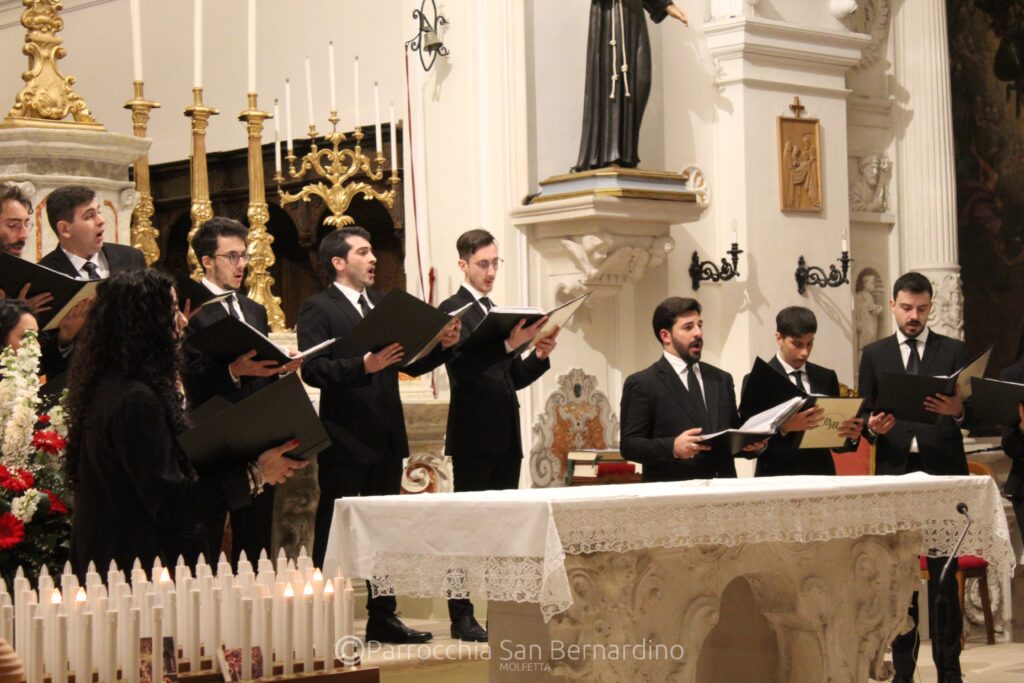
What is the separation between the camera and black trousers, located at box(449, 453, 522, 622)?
593 centimetres

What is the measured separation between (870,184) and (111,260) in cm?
542

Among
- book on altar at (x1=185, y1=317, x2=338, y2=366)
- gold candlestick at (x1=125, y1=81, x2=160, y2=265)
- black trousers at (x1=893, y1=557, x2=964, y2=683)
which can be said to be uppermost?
gold candlestick at (x1=125, y1=81, x2=160, y2=265)

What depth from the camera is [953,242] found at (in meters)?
9.59

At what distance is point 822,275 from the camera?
880 cm

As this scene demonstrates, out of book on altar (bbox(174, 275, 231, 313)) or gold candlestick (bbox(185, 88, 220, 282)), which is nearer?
book on altar (bbox(174, 275, 231, 313))

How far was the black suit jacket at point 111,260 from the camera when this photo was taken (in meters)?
5.33

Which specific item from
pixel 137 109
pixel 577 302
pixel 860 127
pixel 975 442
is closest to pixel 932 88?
pixel 860 127

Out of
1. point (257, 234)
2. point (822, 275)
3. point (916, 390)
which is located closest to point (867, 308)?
point (822, 275)

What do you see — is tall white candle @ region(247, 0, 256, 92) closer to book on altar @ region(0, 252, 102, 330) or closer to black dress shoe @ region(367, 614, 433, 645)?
book on altar @ region(0, 252, 102, 330)

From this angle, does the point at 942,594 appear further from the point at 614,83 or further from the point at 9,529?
the point at 614,83

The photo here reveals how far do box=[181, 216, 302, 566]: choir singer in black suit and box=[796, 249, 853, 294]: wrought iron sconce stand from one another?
3.91 metres

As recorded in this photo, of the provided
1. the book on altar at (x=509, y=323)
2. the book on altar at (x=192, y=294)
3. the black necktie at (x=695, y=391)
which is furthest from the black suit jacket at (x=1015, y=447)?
the book on altar at (x=192, y=294)

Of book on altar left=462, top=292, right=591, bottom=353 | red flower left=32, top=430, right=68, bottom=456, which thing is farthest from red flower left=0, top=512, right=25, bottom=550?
book on altar left=462, top=292, right=591, bottom=353

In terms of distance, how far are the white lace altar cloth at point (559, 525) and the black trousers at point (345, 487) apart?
1084mm
